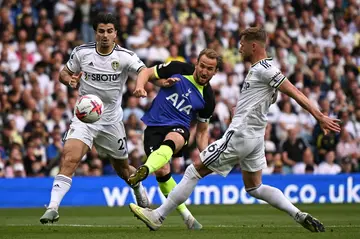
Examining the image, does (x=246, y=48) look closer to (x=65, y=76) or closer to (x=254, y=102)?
(x=254, y=102)

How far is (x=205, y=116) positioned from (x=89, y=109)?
1548mm

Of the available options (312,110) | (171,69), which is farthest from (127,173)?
(312,110)

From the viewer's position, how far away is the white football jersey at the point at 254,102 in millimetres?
11172

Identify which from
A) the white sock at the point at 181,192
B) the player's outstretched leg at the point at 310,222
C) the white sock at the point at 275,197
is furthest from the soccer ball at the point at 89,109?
the player's outstretched leg at the point at 310,222

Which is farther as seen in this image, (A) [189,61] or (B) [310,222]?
(A) [189,61]

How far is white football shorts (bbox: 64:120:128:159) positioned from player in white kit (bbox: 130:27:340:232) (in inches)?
71.0

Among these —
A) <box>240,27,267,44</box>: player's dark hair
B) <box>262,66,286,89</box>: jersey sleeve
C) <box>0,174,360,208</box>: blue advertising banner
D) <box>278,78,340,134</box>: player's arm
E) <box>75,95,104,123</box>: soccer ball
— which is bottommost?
<box>0,174,360,208</box>: blue advertising banner

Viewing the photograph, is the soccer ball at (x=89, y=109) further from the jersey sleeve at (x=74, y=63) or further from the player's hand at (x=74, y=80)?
the jersey sleeve at (x=74, y=63)

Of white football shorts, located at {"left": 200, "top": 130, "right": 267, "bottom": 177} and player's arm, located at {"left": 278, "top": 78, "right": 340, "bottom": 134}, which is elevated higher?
player's arm, located at {"left": 278, "top": 78, "right": 340, "bottom": 134}

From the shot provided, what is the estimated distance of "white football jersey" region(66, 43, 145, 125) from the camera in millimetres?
12914

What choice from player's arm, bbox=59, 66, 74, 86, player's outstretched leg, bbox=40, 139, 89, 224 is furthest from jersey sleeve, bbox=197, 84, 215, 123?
player's arm, bbox=59, 66, 74, 86

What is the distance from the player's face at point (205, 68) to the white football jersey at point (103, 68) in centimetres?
94

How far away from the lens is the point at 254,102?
11.2m

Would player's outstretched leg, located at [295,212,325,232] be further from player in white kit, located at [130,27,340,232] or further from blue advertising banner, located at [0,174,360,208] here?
blue advertising banner, located at [0,174,360,208]
